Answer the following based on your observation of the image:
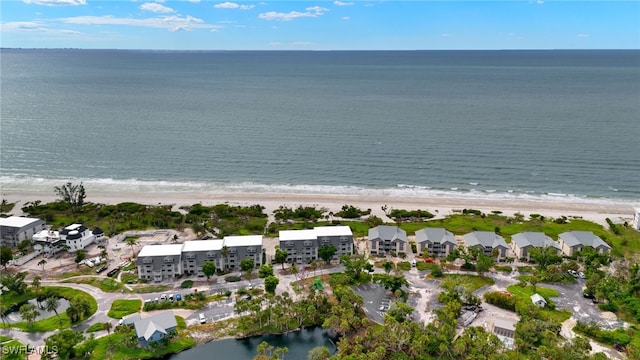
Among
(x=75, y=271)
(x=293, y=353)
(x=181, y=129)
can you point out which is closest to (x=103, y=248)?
(x=75, y=271)

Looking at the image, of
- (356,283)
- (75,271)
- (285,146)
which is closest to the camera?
(356,283)

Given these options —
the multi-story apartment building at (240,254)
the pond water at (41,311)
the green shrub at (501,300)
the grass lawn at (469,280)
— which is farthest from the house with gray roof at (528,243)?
the pond water at (41,311)

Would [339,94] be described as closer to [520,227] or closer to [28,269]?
[520,227]

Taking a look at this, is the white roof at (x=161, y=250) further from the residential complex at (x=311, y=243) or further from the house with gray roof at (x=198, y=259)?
the residential complex at (x=311, y=243)

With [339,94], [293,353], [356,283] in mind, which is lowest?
[293,353]

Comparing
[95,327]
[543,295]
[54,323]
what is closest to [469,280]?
[543,295]

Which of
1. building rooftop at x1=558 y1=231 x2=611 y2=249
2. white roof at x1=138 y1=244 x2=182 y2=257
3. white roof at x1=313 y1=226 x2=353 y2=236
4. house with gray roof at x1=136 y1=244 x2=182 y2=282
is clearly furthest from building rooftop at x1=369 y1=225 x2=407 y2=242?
house with gray roof at x1=136 y1=244 x2=182 y2=282

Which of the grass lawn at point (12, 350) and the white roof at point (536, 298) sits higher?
the white roof at point (536, 298)
